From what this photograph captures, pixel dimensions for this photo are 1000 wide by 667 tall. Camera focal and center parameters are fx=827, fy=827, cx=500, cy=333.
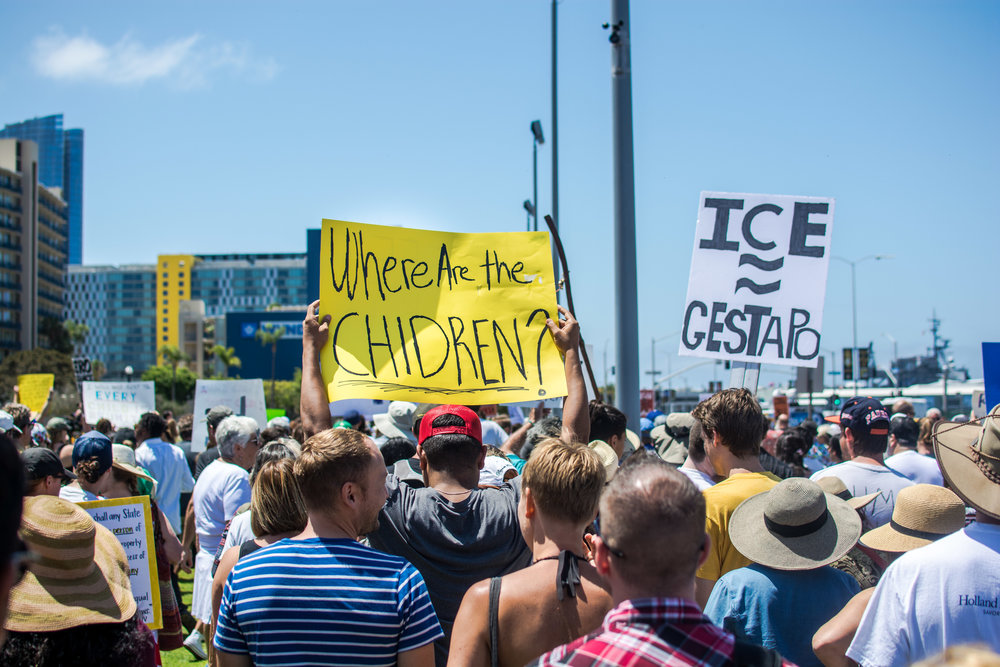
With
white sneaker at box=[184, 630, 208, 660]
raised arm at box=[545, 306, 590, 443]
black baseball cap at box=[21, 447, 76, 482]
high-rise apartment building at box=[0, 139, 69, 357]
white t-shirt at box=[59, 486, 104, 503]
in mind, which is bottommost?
white sneaker at box=[184, 630, 208, 660]

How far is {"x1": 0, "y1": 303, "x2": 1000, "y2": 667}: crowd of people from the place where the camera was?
180 centimetres

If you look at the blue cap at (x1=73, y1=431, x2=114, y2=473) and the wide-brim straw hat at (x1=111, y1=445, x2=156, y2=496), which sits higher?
the blue cap at (x1=73, y1=431, x2=114, y2=473)

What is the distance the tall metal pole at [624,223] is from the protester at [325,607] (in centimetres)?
364

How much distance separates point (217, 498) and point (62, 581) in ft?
11.8

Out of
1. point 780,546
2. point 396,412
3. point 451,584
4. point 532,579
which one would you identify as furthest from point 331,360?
point 396,412

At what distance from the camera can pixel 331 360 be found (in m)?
3.85

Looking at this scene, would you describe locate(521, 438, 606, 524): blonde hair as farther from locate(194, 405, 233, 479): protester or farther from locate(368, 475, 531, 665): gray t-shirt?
locate(194, 405, 233, 479): protester

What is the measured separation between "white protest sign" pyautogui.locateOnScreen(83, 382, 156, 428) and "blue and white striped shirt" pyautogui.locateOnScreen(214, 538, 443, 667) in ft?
40.1

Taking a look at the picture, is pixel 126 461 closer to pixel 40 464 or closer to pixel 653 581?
pixel 40 464

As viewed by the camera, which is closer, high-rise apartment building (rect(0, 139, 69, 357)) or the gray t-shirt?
the gray t-shirt

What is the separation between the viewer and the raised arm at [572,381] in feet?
11.9

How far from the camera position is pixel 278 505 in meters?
3.38

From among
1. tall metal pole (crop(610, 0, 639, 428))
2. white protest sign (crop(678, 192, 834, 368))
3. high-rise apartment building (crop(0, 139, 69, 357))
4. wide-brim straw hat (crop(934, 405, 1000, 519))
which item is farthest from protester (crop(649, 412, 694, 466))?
high-rise apartment building (crop(0, 139, 69, 357))

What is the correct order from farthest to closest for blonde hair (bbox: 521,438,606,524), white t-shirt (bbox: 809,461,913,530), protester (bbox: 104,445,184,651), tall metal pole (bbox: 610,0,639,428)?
tall metal pole (bbox: 610,0,639,428) → protester (bbox: 104,445,184,651) → white t-shirt (bbox: 809,461,913,530) → blonde hair (bbox: 521,438,606,524)
